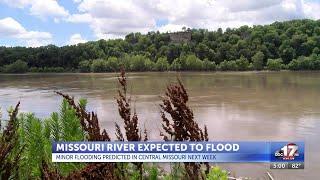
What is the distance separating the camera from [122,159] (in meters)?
3.27

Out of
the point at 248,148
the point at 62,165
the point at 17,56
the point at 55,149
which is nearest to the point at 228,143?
the point at 248,148

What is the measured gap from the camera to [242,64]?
383 ft

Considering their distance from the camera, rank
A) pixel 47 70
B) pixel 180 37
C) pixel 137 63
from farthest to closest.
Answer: pixel 180 37
pixel 137 63
pixel 47 70

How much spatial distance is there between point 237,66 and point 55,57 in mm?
50382

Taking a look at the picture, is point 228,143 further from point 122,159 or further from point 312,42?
point 312,42

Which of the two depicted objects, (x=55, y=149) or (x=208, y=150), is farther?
(x=55, y=149)

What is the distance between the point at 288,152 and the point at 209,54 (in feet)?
424

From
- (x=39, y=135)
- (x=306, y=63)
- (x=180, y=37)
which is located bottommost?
(x=306, y=63)

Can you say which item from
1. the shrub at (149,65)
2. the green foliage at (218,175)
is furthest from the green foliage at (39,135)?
the shrub at (149,65)

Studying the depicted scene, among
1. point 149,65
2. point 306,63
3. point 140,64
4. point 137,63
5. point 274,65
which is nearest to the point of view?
point 306,63

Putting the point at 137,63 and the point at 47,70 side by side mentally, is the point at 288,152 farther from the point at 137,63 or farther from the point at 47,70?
the point at 137,63

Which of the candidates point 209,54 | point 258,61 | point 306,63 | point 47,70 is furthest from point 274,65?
point 47,70

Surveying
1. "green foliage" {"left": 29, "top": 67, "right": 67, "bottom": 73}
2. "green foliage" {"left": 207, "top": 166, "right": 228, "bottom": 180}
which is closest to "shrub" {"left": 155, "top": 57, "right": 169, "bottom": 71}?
"green foliage" {"left": 29, "top": 67, "right": 67, "bottom": 73}

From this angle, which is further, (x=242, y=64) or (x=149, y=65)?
(x=149, y=65)
